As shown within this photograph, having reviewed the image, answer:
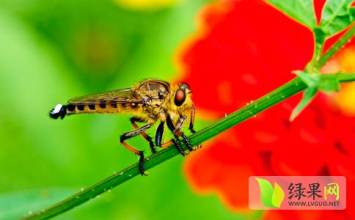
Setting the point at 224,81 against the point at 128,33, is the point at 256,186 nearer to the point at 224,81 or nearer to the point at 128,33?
the point at 224,81

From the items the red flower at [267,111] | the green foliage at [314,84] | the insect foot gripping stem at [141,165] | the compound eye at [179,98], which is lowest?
the insect foot gripping stem at [141,165]

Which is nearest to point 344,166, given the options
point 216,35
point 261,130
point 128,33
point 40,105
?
point 261,130

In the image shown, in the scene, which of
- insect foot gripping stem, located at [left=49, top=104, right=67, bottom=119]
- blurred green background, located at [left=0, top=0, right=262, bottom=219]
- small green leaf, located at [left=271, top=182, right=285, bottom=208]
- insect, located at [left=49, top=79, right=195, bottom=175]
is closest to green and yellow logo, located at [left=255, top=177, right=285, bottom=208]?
small green leaf, located at [left=271, top=182, right=285, bottom=208]

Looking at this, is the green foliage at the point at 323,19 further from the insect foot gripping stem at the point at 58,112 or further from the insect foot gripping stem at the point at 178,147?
the insect foot gripping stem at the point at 58,112

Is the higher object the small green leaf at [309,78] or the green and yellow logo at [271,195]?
the green and yellow logo at [271,195]

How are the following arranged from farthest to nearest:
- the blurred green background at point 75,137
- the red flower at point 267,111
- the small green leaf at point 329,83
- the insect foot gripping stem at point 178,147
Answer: the blurred green background at point 75,137 < the red flower at point 267,111 < the insect foot gripping stem at point 178,147 < the small green leaf at point 329,83

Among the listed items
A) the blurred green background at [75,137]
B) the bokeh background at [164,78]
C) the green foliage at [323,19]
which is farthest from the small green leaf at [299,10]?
the blurred green background at [75,137]

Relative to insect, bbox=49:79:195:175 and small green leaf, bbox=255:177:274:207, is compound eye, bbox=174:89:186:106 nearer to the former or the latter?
insect, bbox=49:79:195:175
